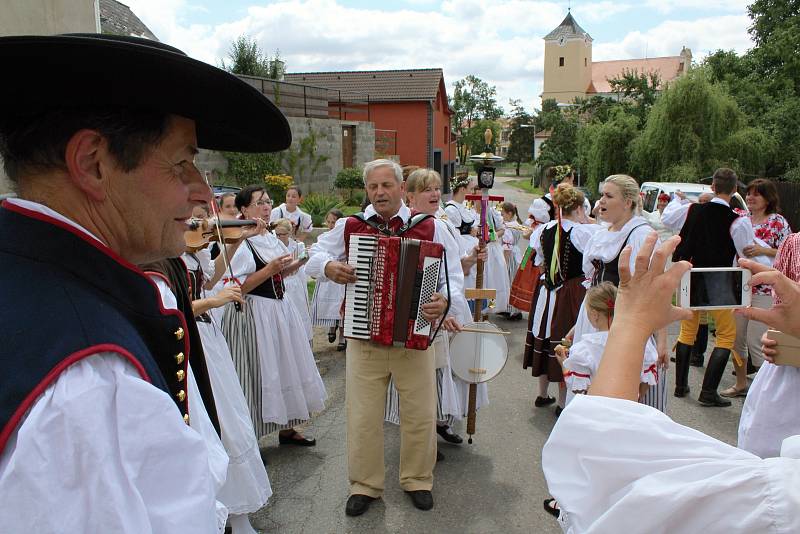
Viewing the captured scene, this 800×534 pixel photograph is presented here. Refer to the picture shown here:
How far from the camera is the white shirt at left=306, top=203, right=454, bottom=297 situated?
3729 millimetres

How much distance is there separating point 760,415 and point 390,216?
238 centimetres

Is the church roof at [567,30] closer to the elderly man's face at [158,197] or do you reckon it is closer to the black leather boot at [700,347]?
the black leather boot at [700,347]

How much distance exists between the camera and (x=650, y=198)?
1356 cm

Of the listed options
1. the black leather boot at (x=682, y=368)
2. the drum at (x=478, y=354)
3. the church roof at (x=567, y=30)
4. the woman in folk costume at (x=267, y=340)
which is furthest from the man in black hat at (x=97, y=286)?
the church roof at (x=567, y=30)

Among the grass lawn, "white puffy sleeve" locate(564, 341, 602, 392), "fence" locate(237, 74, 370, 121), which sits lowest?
"white puffy sleeve" locate(564, 341, 602, 392)

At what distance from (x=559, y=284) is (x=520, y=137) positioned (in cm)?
7555

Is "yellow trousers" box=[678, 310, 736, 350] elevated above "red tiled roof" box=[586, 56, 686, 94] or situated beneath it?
situated beneath

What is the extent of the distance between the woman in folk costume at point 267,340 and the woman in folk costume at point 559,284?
7.28 feet

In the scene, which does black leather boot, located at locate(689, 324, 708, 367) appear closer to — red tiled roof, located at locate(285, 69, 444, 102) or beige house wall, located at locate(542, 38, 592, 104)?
red tiled roof, located at locate(285, 69, 444, 102)

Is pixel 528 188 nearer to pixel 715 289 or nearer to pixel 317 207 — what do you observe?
pixel 317 207

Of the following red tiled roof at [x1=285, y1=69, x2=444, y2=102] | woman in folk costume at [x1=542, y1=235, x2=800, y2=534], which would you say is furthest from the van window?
red tiled roof at [x1=285, y1=69, x2=444, y2=102]

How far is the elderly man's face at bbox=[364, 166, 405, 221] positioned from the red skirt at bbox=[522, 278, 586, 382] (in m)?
2.20

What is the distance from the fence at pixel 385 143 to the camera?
29.8 m

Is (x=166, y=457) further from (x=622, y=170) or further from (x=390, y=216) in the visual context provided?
(x=622, y=170)
